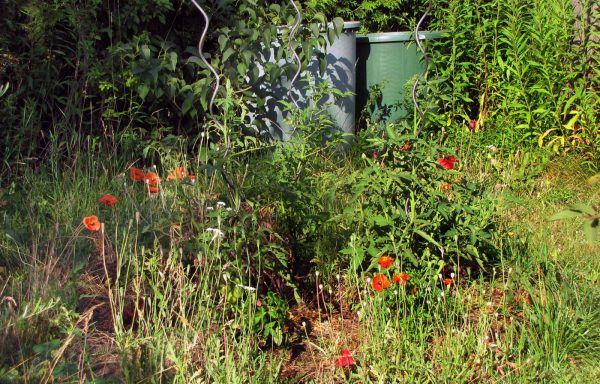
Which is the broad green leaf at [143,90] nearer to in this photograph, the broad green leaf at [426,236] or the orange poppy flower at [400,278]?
the broad green leaf at [426,236]

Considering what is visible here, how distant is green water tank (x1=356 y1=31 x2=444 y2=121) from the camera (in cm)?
652

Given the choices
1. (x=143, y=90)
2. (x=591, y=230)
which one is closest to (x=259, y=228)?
(x=591, y=230)

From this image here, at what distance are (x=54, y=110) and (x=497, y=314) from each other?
11.5ft

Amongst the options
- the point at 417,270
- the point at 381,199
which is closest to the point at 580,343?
the point at 417,270

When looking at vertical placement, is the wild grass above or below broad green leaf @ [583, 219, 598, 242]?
below

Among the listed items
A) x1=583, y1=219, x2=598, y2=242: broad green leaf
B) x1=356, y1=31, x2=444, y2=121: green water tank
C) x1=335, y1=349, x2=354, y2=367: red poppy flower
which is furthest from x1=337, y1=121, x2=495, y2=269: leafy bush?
x1=356, y1=31, x2=444, y2=121: green water tank

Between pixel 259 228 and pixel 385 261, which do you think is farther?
pixel 259 228

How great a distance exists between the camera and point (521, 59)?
6137 mm

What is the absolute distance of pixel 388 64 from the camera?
21.5 ft

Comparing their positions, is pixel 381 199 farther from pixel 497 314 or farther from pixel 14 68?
pixel 14 68

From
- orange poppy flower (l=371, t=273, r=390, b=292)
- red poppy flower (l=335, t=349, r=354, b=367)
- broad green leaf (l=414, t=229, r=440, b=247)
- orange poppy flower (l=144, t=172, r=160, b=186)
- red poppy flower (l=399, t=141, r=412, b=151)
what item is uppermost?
red poppy flower (l=399, t=141, r=412, b=151)

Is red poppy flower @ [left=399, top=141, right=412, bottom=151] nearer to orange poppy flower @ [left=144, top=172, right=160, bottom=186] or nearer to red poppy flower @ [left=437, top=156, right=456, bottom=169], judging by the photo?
red poppy flower @ [left=437, top=156, right=456, bottom=169]

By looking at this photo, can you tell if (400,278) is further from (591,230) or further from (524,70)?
(524,70)

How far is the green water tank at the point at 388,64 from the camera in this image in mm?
6516
